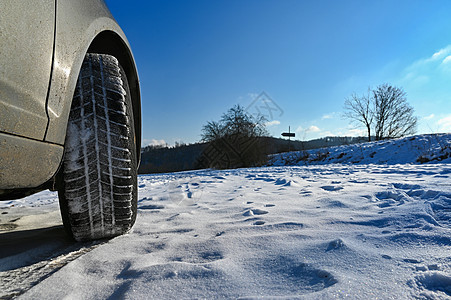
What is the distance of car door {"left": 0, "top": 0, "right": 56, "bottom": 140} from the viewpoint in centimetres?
65

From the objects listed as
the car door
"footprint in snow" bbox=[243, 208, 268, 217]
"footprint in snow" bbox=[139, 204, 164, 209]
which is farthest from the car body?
"footprint in snow" bbox=[139, 204, 164, 209]

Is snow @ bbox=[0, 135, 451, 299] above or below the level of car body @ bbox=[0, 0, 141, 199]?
below

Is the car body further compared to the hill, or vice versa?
the hill

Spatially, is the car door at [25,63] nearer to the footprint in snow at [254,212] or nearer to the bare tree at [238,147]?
the footprint in snow at [254,212]

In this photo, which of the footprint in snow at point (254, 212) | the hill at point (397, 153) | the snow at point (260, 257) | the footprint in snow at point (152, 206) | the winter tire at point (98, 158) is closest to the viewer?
the snow at point (260, 257)

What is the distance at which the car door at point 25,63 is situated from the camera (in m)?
0.65

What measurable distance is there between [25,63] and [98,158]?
1.49 ft

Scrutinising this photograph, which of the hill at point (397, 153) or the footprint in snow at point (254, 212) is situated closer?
the footprint in snow at point (254, 212)

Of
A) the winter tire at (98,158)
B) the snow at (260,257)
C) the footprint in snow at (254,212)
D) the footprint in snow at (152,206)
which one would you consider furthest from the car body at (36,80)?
the footprint in snow at (152,206)

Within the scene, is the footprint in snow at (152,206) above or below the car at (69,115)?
below

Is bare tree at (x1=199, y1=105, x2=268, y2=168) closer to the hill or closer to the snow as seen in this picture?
the hill

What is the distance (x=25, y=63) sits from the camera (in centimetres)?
71

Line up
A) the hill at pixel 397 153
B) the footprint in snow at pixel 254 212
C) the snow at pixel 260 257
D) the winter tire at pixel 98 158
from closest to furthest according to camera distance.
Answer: the snow at pixel 260 257
the winter tire at pixel 98 158
the footprint in snow at pixel 254 212
the hill at pixel 397 153

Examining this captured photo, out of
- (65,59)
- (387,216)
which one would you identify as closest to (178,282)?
(65,59)
